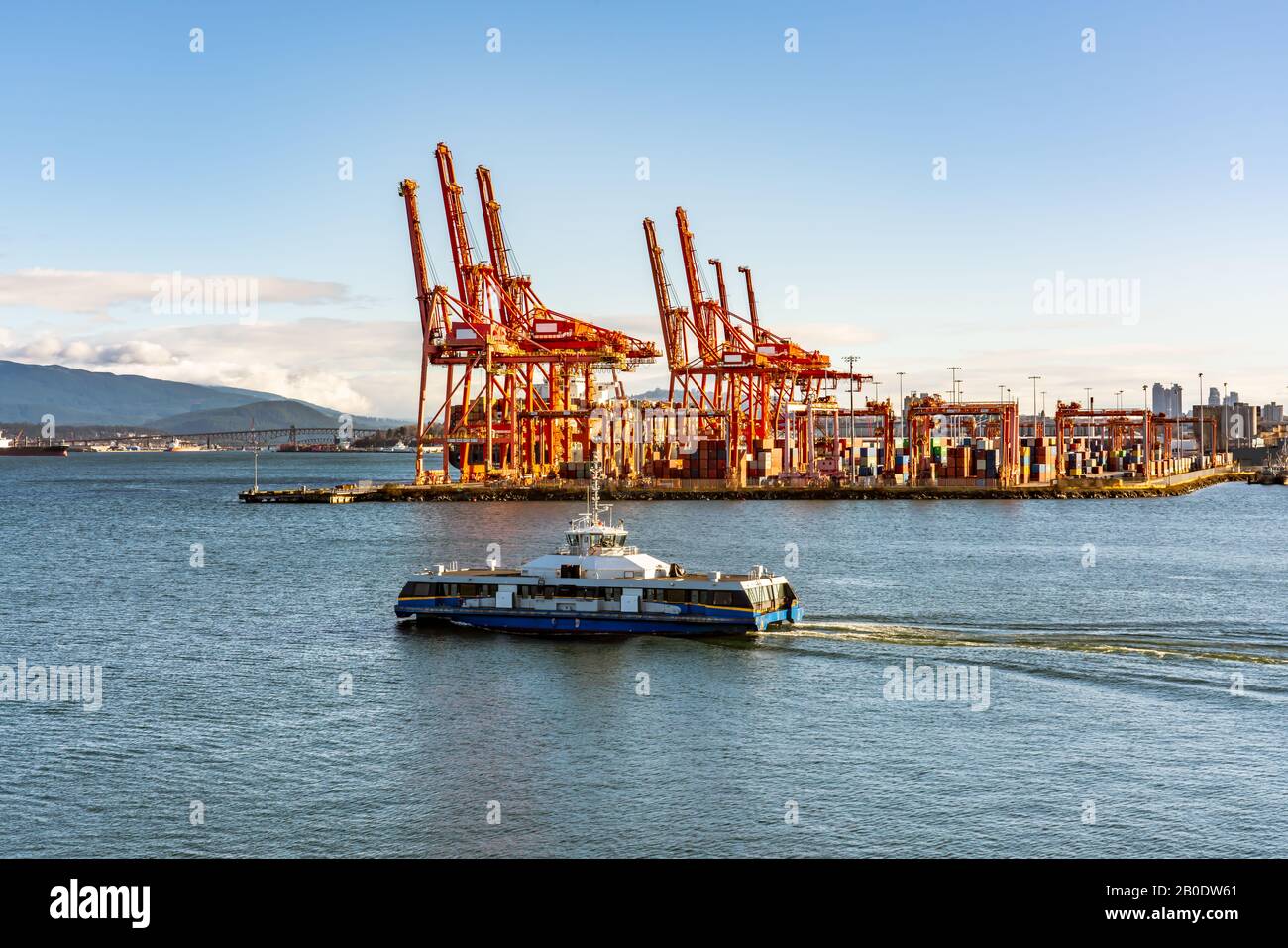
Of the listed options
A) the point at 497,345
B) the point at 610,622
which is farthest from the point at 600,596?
the point at 497,345

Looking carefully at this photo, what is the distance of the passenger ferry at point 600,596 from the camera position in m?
37.6

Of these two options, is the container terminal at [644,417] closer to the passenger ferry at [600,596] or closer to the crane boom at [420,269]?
the crane boom at [420,269]

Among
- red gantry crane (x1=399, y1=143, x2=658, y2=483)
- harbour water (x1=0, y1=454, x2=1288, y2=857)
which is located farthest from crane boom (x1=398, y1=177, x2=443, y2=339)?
harbour water (x1=0, y1=454, x2=1288, y2=857)

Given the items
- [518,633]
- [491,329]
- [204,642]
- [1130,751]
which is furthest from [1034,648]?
[491,329]

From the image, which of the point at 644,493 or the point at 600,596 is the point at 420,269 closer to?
the point at 644,493

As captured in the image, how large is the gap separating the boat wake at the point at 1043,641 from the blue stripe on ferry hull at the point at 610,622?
0.66 meters

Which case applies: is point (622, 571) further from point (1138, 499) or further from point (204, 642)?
point (1138, 499)

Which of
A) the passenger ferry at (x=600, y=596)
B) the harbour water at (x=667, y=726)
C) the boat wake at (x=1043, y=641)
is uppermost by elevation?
the passenger ferry at (x=600, y=596)

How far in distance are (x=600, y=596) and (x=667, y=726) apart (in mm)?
11343

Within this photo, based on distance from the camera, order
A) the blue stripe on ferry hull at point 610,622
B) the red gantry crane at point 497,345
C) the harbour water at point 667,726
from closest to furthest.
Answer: the harbour water at point 667,726 → the blue stripe on ferry hull at point 610,622 → the red gantry crane at point 497,345

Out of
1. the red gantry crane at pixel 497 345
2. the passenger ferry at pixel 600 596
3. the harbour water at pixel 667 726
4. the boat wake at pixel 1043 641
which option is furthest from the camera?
the red gantry crane at pixel 497 345

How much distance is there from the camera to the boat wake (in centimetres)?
3403

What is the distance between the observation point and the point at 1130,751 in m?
24.6

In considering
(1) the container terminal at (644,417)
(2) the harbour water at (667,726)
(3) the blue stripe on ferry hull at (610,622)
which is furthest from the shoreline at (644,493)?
(3) the blue stripe on ferry hull at (610,622)
